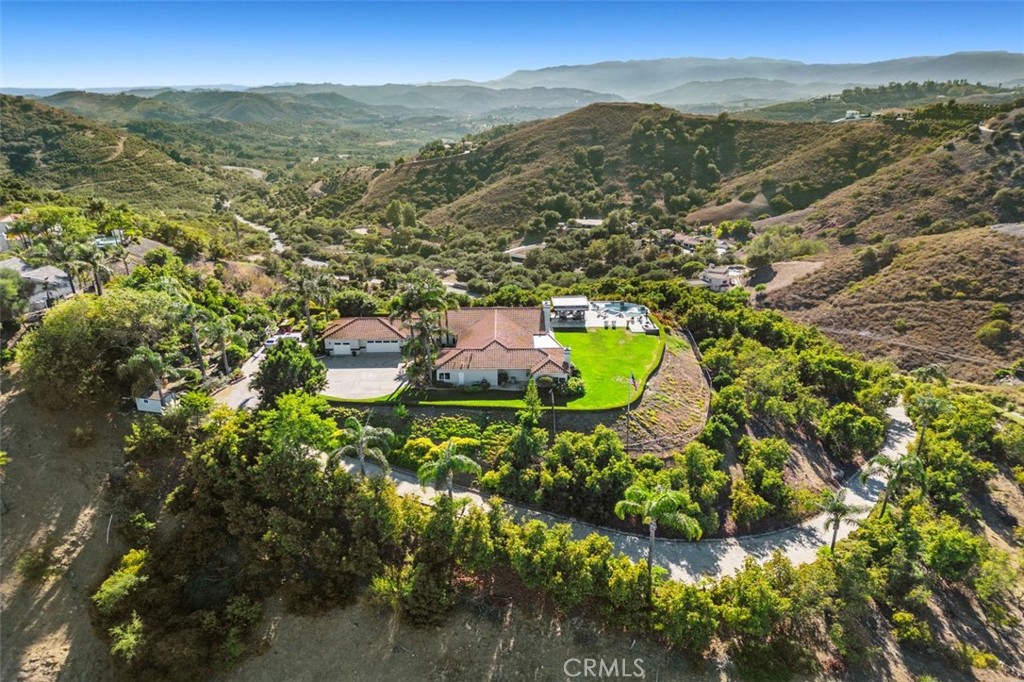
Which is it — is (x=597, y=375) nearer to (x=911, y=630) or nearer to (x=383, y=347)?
(x=383, y=347)

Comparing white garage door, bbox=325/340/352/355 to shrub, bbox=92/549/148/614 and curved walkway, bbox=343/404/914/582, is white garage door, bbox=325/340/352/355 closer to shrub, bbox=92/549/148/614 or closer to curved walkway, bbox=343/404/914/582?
curved walkway, bbox=343/404/914/582

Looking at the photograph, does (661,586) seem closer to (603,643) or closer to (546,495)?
(603,643)

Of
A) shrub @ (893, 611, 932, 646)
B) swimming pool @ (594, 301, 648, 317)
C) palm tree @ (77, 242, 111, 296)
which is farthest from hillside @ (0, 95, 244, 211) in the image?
shrub @ (893, 611, 932, 646)

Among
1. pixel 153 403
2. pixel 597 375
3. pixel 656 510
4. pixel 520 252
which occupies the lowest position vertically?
pixel 520 252

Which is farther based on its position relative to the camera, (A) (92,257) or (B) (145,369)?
(A) (92,257)

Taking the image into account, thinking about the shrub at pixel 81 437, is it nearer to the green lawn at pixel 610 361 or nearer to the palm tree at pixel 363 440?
the palm tree at pixel 363 440

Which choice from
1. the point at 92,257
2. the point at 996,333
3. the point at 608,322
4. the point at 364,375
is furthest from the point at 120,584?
the point at 996,333

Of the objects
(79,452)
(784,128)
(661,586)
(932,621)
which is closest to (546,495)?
(661,586)
